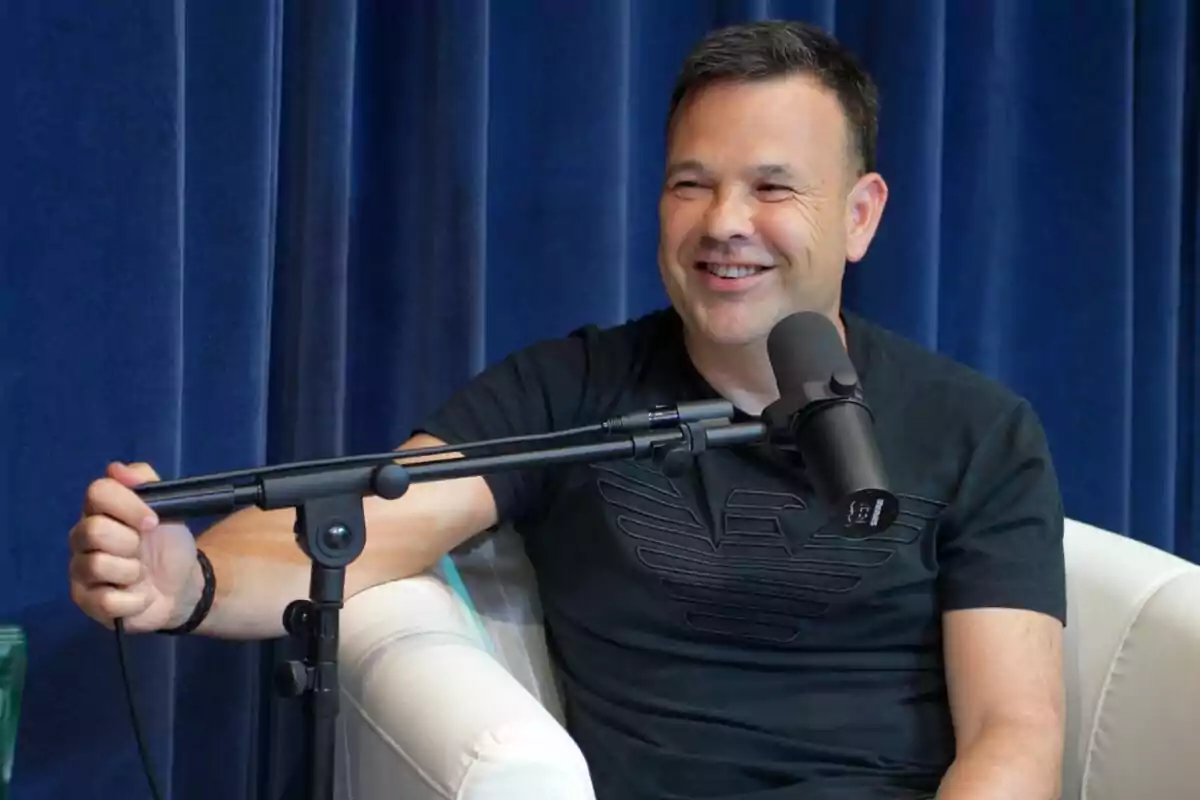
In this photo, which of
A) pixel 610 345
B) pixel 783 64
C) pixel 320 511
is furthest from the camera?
pixel 610 345

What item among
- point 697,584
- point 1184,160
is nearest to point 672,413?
point 697,584

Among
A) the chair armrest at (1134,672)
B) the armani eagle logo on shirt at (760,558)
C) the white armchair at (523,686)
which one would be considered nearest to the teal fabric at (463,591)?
the white armchair at (523,686)

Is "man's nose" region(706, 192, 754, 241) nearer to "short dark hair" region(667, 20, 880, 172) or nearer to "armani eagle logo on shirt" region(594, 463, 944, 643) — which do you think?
"short dark hair" region(667, 20, 880, 172)

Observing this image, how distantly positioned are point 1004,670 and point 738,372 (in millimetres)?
401

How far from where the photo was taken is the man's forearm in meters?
1.14

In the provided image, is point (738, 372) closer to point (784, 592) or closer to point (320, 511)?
point (784, 592)

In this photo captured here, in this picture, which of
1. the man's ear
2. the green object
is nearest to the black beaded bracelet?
the green object

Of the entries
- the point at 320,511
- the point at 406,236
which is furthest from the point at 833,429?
the point at 406,236

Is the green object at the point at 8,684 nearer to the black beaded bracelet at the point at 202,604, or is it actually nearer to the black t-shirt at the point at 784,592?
the black beaded bracelet at the point at 202,604

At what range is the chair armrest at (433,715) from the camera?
98 centimetres

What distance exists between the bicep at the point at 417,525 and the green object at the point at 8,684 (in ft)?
0.97

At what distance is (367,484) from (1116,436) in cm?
159

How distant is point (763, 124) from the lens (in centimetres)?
130

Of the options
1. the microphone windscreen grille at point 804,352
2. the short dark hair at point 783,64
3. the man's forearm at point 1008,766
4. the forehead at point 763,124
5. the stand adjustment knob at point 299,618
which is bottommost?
the man's forearm at point 1008,766
